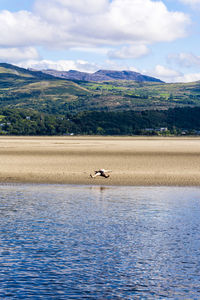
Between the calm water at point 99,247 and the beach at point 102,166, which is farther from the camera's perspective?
the beach at point 102,166

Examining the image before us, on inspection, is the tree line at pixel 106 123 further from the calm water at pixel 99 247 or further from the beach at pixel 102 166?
the calm water at pixel 99 247

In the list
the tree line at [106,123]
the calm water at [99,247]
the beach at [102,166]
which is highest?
the tree line at [106,123]

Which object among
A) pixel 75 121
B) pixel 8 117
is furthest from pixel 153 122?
pixel 8 117

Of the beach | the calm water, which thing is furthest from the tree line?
the calm water

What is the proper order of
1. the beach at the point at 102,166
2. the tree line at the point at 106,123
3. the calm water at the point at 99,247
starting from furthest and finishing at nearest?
the tree line at the point at 106,123 < the beach at the point at 102,166 < the calm water at the point at 99,247

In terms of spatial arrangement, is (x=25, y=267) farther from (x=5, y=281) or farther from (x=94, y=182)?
(x=94, y=182)

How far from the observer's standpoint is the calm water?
11.9 meters

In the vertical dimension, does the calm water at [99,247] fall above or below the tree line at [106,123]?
below

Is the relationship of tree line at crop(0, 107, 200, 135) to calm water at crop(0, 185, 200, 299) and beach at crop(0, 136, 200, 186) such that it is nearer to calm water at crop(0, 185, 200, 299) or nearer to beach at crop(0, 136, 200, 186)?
beach at crop(0, 136, 200, 186)

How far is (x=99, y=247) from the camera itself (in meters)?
15.6

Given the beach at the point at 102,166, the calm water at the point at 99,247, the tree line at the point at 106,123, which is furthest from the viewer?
the tree line at the point at 106,123

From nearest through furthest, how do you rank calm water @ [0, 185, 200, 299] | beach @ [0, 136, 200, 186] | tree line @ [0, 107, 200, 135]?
calm water @ [0, 185, 200, 299] → beach @ [0, 136, 200, 186] → tree line @ [0, 107, 200, 135]

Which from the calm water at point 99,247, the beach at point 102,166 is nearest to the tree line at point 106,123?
the beach at point 102,166

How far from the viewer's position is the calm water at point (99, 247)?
11867mm
